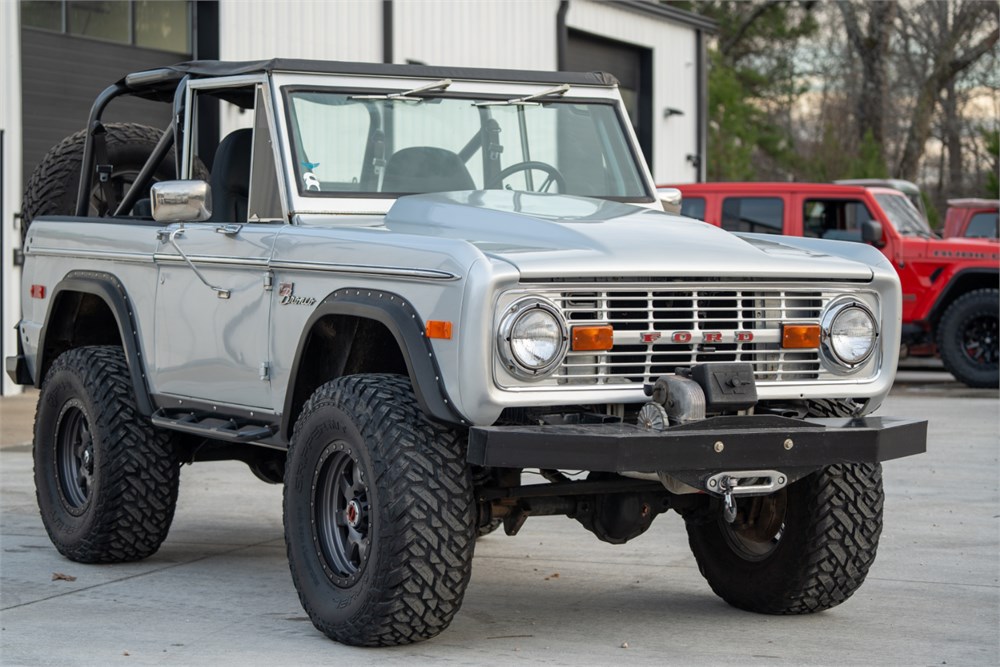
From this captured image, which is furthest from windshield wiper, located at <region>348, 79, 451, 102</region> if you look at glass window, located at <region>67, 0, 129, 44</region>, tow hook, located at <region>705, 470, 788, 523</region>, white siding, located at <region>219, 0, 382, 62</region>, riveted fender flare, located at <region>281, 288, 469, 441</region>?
white siding, located at <region>219, 0, 382, 62</region>

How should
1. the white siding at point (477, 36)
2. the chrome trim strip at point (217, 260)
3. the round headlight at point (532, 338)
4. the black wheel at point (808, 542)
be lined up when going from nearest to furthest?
the round headlight at point (532, 338) < the black wheel at point (808, 542) < the chrome trim strip at point (217, 260) < the white siding at point (477, 36)

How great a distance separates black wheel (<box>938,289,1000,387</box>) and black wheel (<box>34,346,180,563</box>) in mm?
10687

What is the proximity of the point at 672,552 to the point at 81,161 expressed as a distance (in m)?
3.60

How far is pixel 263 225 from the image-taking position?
621 cm

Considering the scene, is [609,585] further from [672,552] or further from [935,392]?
[935,392]

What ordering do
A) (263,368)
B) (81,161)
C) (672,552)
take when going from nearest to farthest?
(263,368)
(672,552)
(81,161)

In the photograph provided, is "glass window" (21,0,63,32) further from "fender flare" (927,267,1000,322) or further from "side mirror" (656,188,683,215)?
"side mirror" (656,188,683,215)

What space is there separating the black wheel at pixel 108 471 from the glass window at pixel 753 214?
999cm

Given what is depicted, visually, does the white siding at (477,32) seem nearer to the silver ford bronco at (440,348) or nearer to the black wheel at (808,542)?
the silver ford bronco at (440,348)

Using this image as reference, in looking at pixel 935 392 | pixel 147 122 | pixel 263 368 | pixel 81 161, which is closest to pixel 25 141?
pixel 147 122

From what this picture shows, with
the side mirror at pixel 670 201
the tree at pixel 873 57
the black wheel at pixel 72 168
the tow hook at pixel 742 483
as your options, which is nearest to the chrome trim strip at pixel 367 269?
the tow hook at pixel 742 483

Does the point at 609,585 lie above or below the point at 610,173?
below

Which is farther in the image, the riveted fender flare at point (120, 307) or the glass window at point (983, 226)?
the glass window at point (983, 226)

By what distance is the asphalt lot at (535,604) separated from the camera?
5375 mm
